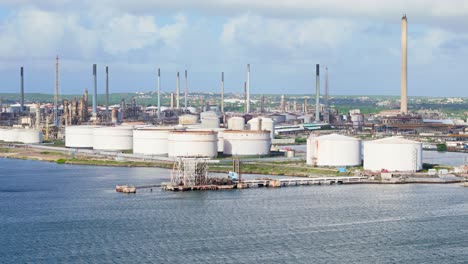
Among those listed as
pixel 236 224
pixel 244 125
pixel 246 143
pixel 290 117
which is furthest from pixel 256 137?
pixel 290 117

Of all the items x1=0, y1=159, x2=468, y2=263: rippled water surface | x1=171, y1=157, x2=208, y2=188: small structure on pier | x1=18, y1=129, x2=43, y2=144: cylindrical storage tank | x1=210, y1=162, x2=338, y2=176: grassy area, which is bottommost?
x1=0, y1=159, x2=468, y2=263: rippled water surface

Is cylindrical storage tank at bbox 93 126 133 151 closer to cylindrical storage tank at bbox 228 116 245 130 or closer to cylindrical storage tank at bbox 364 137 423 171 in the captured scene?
cylindrical storage tank at bbox 228 116 245 130

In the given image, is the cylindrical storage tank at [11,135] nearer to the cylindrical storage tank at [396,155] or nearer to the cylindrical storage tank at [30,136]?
the cylindrical storage tank at [30,136]

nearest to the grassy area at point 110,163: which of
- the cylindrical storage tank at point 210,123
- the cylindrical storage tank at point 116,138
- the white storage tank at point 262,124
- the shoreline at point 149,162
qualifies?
the shoreline at point 149,162

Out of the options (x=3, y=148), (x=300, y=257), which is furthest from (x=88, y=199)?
(x=3, y=148)

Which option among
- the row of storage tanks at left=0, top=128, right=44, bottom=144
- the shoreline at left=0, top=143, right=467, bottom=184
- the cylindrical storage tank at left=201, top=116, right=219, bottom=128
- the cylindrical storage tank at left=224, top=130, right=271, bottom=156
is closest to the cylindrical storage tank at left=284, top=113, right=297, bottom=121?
the cylindrical storage tank at left=201, top=116, right=219, bottom=128

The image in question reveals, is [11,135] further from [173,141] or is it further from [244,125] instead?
[173,141]

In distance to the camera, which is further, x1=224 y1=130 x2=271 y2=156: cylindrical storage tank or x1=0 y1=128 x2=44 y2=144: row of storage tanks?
x1=0 y1=128 x2=44 y2=144: row of storage tanks

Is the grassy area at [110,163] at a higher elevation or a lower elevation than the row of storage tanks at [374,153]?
lower
